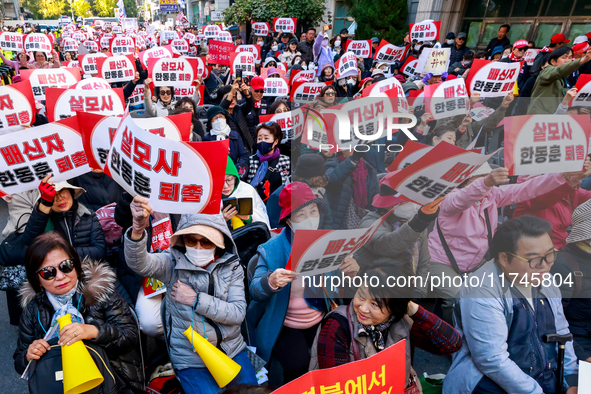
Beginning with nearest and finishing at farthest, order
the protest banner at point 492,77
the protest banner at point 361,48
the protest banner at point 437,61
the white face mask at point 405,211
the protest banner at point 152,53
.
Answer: the white face mask at point 405,211 < the protest banner at point 492,77 < the protest banner at point 437,61 < the protest banner at point 152,53 < the protest banner at point 361,48

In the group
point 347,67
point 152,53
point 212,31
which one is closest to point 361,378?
point 347,67

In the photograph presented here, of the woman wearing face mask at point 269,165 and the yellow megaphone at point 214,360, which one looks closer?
the yellow megaphone at point 214,360

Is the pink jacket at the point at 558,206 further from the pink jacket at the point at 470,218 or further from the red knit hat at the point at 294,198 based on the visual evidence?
the red knit hat at the point at 294,198

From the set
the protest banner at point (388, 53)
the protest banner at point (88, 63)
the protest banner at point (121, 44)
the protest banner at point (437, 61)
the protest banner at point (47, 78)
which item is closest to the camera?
the protest banner at point (47, 78)

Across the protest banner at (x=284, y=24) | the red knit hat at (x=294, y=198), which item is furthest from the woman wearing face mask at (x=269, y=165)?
the protest banner at (x=284, y=24)

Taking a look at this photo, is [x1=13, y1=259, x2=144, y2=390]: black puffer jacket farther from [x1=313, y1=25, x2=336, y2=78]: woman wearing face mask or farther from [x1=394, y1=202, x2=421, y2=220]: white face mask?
[x1=313, y1=25, x2=336, y2=78]: woman wearing face mask

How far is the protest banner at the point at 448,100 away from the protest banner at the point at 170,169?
3041mm

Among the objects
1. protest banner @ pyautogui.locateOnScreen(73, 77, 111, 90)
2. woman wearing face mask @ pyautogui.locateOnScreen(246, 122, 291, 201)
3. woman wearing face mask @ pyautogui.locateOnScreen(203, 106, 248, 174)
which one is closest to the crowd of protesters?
woman wearing face mask @ pyautogui.locateOnScreen(246, 122, 291, 201)

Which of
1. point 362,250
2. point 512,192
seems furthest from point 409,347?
point 512,192

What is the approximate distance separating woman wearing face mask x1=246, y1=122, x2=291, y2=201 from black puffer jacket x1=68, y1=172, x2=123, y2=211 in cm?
156

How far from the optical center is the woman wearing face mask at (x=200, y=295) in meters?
2.14

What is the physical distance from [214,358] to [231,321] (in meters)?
0.22

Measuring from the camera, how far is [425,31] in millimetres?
9375

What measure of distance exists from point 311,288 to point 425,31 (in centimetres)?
926
